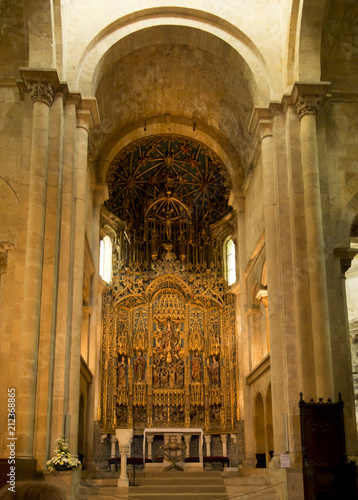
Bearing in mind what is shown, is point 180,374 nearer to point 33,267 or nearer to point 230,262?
point 230,262

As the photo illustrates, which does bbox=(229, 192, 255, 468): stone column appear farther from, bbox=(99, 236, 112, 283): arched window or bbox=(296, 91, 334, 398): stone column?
bbox=(296, 91, 334, 398): stone column

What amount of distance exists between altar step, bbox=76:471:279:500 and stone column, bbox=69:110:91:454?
1324 millimetres

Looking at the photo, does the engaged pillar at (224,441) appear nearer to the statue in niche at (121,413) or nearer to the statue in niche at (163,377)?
the statue in niche at (163,377)

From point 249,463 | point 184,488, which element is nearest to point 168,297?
point 249,463

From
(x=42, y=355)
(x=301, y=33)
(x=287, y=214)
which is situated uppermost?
(x=301, y=33)

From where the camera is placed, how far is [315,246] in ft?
47.3

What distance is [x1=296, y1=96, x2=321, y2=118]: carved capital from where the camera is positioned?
15.5 meters

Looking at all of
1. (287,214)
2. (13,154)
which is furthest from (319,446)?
(13,154)

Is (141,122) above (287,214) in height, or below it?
above

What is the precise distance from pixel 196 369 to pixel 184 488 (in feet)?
26.3

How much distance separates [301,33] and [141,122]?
8.33 meters

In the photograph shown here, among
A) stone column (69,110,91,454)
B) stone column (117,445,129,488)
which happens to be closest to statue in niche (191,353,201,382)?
stone column (117,445,129,488)

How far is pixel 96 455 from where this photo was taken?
2028 centimetres

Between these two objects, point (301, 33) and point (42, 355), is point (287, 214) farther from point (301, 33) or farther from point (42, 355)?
point (42, 355)
